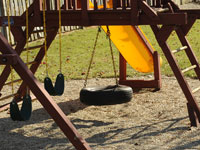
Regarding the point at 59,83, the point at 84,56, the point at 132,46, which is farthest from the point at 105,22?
the point at 84,56

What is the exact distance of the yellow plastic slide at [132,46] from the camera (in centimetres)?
748

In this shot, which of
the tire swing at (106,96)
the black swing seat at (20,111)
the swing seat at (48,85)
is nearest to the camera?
the black swing seat at (20,111)

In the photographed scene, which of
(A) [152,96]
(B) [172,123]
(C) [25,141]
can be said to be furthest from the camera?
(A) [152,96]

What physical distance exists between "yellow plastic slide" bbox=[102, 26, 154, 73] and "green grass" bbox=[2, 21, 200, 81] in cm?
118

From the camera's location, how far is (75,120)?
606cm

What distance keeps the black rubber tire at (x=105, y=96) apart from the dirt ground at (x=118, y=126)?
0.44 feet

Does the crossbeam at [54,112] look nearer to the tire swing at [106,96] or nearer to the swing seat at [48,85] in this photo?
the swing seat at [48,85]

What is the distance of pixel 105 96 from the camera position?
21.2ft

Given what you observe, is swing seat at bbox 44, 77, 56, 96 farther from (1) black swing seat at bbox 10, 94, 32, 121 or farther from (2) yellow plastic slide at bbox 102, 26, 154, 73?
(2) yellow plastic slide at bbox 102, 26, 154, 73

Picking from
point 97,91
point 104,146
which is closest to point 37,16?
point 97,91

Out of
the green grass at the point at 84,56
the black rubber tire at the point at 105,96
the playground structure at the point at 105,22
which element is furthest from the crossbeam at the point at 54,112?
the green grass at the point at 84,56

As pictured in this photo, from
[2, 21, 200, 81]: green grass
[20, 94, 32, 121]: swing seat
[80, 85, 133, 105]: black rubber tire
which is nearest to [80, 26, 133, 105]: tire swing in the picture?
[80, 85, 133, 105]: black rubber tire

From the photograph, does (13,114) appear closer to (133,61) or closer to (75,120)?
(75,120)

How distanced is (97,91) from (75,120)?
25.0 inches
